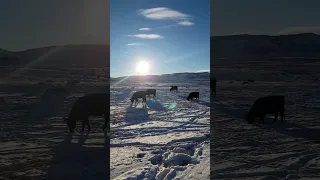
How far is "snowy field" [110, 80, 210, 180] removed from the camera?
2553 millimetres

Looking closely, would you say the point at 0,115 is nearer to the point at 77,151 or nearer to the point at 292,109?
the point at 77,151

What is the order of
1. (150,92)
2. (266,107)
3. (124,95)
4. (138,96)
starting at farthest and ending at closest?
(150,92), (138,96), (124,95), (266,107)

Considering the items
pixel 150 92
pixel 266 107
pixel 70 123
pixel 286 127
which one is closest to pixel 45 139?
pixel 70 123

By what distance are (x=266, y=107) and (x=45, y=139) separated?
1930mm

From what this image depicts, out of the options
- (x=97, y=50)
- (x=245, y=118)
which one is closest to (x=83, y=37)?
(x=97, y=50)

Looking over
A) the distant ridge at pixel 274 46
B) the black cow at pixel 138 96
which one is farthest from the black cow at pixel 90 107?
the distant ridge at pixel 274 46

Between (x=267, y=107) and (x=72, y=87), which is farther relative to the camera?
(x=267, y=107)

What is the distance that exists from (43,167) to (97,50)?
3.44 feet

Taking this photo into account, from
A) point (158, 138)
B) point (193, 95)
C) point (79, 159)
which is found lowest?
point (79, 159)

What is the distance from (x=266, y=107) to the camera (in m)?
2.73

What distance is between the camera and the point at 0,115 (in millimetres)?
2398

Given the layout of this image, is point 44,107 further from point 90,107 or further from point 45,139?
point 90,107

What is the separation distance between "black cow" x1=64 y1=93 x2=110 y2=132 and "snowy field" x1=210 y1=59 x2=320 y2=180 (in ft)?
3.20

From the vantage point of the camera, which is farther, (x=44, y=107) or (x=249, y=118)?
(x=249, y=118)
